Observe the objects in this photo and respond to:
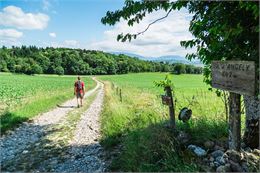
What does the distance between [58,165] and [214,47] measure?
16.3 ft

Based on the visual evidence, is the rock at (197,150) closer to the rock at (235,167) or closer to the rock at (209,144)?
the rock at (209,144)

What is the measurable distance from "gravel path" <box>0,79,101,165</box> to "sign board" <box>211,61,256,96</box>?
19.9 ft

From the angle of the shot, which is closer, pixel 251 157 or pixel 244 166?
pixel 244 166

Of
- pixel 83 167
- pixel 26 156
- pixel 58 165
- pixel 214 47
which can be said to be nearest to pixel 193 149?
pixel 214 47

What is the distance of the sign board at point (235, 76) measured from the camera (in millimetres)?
5053

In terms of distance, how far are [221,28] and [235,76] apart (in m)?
0.86

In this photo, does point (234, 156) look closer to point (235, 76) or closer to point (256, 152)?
point (256, 152)

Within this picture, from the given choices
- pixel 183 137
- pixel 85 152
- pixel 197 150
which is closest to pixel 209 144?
pixel 197 150

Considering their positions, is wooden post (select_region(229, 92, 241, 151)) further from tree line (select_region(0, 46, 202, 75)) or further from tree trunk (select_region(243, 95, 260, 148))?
tree line (select_region(0, 46, 202, 75))

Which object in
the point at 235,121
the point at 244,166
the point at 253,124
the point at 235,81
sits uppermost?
the point at 235,81

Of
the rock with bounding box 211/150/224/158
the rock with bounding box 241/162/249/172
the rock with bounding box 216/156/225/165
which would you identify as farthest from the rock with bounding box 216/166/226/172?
the rock with bounding box 211/150/224/158

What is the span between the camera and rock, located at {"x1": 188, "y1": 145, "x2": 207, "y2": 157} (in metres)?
6.55

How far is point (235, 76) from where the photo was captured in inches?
215

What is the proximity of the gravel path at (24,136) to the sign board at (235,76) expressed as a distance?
239 inches
